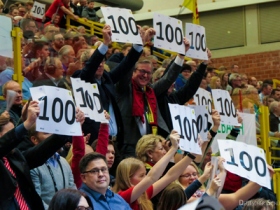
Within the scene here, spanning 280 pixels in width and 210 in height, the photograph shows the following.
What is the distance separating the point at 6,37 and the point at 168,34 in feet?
5.62

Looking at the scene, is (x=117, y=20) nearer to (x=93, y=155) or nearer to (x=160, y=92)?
(x=160, y=92)

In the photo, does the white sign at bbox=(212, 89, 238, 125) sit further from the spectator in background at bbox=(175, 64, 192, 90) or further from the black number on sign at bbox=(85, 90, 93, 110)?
Result: the spectator in background at bbox=(175, 64, 192, 90)

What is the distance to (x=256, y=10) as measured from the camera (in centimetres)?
1722

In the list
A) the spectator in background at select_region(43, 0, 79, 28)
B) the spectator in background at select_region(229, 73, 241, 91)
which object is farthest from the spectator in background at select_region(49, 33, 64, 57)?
the spectator in background at select_region(229, 73, 241, 91)

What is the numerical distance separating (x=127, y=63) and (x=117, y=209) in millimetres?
2475

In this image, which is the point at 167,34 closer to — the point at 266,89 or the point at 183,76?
the point at 183,76

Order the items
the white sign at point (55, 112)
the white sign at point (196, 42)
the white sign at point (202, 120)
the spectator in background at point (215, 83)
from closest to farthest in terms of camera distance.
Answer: the white sign at point (55, 112)
the white sign at point (202, 120)
the white sign at point (196, 42)
the spectator in background at point (215, 83)

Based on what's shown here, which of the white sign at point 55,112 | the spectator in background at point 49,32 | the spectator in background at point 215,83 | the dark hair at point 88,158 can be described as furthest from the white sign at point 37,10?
the dark hair at point 88,158

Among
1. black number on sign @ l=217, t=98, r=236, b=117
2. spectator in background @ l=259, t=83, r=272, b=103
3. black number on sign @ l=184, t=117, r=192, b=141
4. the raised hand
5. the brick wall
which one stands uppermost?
the raised hand

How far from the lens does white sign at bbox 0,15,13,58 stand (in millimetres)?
6836

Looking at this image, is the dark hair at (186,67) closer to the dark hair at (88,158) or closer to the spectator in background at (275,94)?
the spectator in background at (275,94)

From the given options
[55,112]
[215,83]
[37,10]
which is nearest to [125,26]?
[55,112]

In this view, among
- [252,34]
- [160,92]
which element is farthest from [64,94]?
[252,34]

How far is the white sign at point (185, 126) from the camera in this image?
20.5 feet
